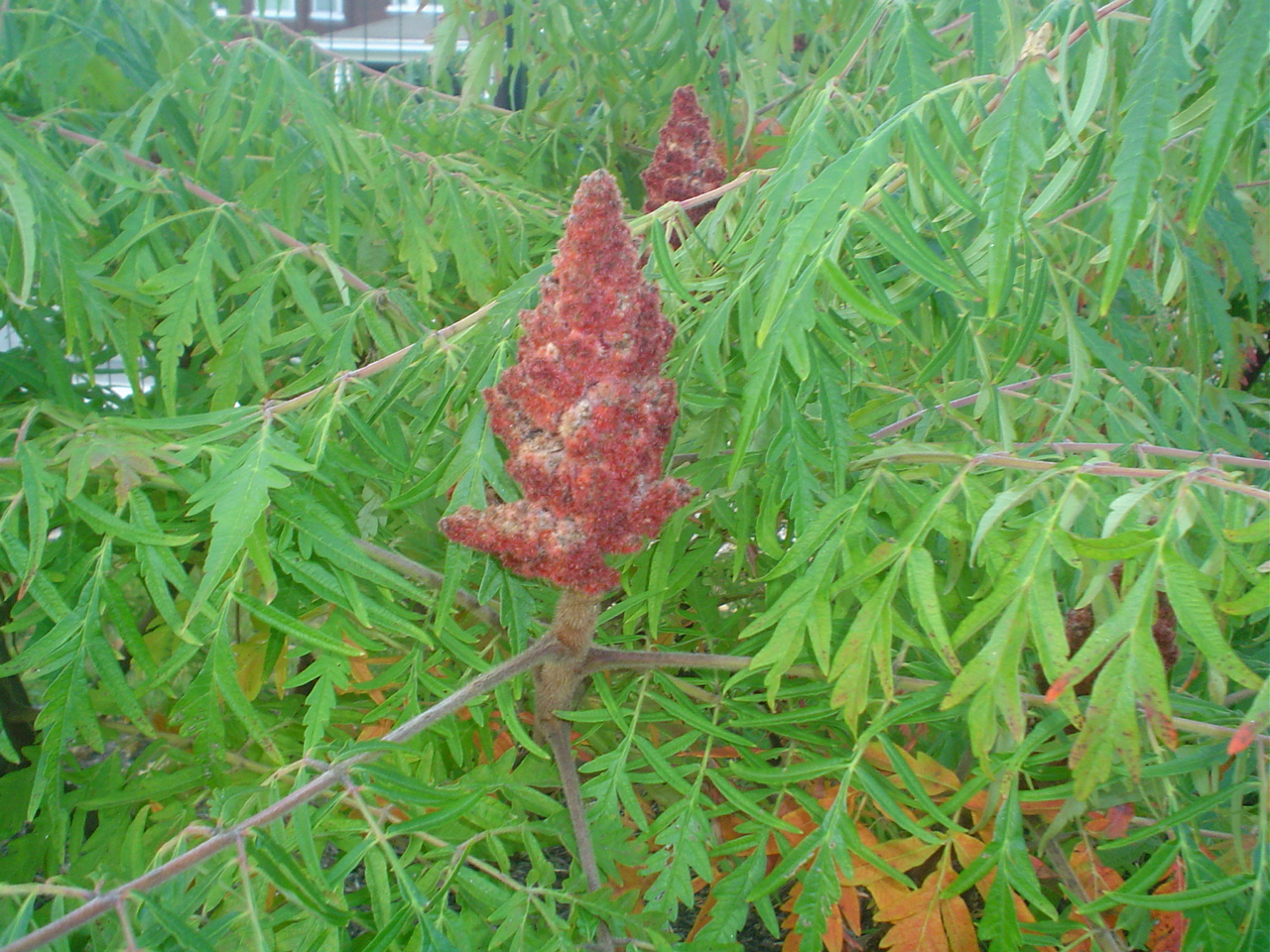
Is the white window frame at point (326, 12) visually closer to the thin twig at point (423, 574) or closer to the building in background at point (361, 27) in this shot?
the building in background at point (361, 27)

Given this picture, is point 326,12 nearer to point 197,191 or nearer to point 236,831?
point 197,191

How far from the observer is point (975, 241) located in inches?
42.1

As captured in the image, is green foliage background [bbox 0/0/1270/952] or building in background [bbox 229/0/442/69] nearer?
green foliage background [bbox 0/0/1270/952]

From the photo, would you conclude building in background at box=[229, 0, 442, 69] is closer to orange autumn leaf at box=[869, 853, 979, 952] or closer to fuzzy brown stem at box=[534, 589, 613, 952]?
fuzzy brown stem at box=[534, 589, 613, 952]

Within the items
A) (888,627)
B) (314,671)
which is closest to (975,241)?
(888,627)

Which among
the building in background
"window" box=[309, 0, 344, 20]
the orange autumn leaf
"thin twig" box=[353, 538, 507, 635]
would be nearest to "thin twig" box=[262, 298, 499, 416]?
"thin twig" box=[353, 538, 507, 635]

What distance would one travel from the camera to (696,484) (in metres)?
1.16

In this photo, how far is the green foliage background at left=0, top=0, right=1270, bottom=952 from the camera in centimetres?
79

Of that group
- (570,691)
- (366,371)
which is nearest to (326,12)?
(366,371)

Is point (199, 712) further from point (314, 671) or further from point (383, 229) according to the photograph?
point (383, 229)

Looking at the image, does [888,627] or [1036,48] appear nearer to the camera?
[1036,48]

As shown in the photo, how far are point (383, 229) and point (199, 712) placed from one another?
99cm

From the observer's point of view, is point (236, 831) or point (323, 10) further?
point (323, 10)

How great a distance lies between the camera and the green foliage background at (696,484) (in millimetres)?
792
